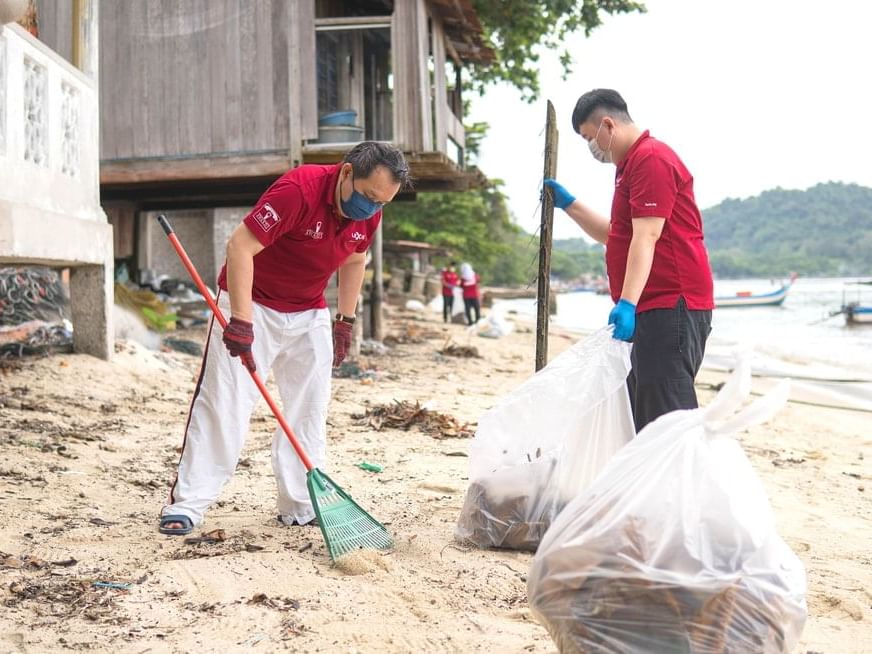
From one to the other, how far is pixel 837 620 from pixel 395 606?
1.33 m

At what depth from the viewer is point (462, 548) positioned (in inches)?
124

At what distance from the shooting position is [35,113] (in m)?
5.48

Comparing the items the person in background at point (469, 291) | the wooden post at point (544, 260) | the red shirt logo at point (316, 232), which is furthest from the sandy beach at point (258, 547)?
the person in background at point (469, 291)

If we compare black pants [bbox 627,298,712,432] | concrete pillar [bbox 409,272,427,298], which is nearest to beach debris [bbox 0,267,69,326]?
black pants [bbox 627,298,712,432]

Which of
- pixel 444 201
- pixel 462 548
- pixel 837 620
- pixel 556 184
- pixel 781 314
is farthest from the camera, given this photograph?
pixel 781 314

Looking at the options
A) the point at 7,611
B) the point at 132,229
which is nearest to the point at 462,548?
the point at 7,611

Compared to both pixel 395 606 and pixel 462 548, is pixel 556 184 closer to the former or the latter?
pixel 462 548

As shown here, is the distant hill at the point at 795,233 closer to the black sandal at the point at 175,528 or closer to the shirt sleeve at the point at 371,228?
the shirt sleeve at the point at 371,228

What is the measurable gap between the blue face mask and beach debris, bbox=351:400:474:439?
2363mm

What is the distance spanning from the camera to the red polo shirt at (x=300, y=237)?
3033 millimetres

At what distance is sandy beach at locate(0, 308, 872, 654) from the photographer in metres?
2.37

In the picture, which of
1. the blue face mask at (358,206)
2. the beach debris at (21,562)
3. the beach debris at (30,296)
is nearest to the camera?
the beach debris at (21,562)

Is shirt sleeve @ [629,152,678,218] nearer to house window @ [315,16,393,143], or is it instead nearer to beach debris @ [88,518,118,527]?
beach debris @ [88,518,118,527]

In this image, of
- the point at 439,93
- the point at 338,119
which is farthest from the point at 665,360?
the point at 439,93
